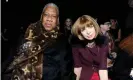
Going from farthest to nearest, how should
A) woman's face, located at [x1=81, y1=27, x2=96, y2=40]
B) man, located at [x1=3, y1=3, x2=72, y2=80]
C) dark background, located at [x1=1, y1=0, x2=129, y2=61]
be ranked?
dark background, located at [x1=1, y1=0, x2=129, y2=61] < man, located at [x1=3, y1=3, x2=72, y2=80] < woman's face, located at [x1=81, y1=27, x2=96, y2=40]

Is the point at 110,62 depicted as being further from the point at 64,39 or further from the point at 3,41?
the point at 3,41

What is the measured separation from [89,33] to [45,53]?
1.53 feet

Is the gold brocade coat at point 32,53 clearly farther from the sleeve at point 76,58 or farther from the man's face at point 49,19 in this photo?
the sleeve at point 76,58

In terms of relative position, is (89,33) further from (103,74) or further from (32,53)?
(32,53)

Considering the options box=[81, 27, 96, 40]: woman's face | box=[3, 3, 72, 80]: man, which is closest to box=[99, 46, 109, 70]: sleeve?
box=[81, 27, 96, 40]: woman's face

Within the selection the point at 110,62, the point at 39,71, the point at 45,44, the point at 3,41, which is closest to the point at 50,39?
the point at 45,44

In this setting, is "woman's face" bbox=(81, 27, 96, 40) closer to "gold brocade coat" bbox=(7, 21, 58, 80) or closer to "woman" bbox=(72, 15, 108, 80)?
"woman" bbox=(72, 15, 108, 80)

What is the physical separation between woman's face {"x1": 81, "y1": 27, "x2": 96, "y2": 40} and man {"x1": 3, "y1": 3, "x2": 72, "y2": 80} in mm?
220

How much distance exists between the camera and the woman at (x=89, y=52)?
3365mm

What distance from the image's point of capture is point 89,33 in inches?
132

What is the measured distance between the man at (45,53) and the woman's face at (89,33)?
0.72ft

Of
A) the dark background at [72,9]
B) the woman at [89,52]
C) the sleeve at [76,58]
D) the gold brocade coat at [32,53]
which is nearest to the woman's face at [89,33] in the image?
the woman at [89,52]

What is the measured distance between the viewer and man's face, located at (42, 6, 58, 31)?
3475 millimetres

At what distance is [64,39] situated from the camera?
3525 millimetres
